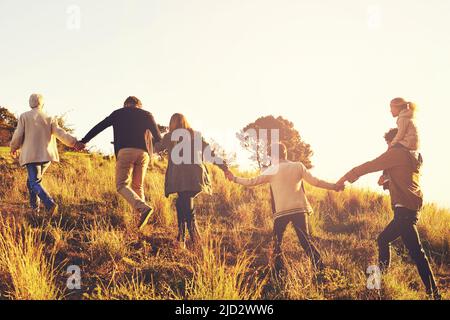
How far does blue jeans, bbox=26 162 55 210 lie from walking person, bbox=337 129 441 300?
15.8ft

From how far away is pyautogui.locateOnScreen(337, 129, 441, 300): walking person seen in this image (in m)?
4.81

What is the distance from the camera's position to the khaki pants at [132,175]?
232 inches

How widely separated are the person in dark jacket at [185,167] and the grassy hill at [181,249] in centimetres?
41

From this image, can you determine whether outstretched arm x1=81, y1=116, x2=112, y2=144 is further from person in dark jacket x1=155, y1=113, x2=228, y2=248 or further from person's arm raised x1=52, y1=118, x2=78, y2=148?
person in dark jacket x1=155, y1=113, x2=228, y2=248

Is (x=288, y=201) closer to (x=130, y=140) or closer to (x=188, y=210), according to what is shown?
(x=188, y=210)

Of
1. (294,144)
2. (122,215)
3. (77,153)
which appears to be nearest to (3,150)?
(77,153)

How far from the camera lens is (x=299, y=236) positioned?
5.48 m

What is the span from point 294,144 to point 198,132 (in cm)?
2427

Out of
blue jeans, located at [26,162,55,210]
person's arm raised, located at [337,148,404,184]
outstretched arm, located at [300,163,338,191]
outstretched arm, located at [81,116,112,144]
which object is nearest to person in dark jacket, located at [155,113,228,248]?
outstretched arm, located at [81,116,112,144]

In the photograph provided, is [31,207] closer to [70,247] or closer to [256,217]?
[70,247]

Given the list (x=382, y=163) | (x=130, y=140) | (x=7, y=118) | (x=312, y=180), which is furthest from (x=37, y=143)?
(x=7, y=118)

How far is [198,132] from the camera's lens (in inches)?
246

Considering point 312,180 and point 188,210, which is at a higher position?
point 312,180

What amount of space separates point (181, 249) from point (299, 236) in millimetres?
1717
